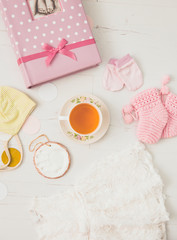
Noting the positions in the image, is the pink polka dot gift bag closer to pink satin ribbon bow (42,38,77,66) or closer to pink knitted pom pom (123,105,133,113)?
pink satin ribbon bow (42,38,77,66)

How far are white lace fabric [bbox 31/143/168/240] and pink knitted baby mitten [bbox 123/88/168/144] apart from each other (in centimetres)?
4

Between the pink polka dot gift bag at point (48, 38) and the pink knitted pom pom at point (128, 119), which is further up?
the pink polka dot gift bag at point (48, 38)

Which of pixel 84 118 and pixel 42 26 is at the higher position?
pixel 42 26

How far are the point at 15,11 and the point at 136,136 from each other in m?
0.52

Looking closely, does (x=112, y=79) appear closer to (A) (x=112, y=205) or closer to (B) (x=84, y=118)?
(B) (x=84, y=118)

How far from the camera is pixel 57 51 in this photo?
2.77 ft

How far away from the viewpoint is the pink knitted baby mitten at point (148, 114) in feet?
2.93

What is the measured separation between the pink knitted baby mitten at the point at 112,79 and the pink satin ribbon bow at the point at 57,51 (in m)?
0.12

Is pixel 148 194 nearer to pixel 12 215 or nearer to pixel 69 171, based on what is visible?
pixel 69 171

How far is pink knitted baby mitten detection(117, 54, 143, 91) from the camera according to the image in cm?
90

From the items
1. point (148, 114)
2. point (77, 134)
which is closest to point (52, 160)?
point (77, 134)

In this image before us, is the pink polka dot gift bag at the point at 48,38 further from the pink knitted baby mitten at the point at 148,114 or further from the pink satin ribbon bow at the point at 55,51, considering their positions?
the pink knitted baby mitten at the point at 148,114

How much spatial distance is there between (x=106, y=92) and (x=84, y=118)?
12 centimetres

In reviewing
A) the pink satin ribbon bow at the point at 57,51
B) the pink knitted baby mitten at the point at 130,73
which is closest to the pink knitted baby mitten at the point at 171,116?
the pink knitted baby mitten at the point at 130,73
